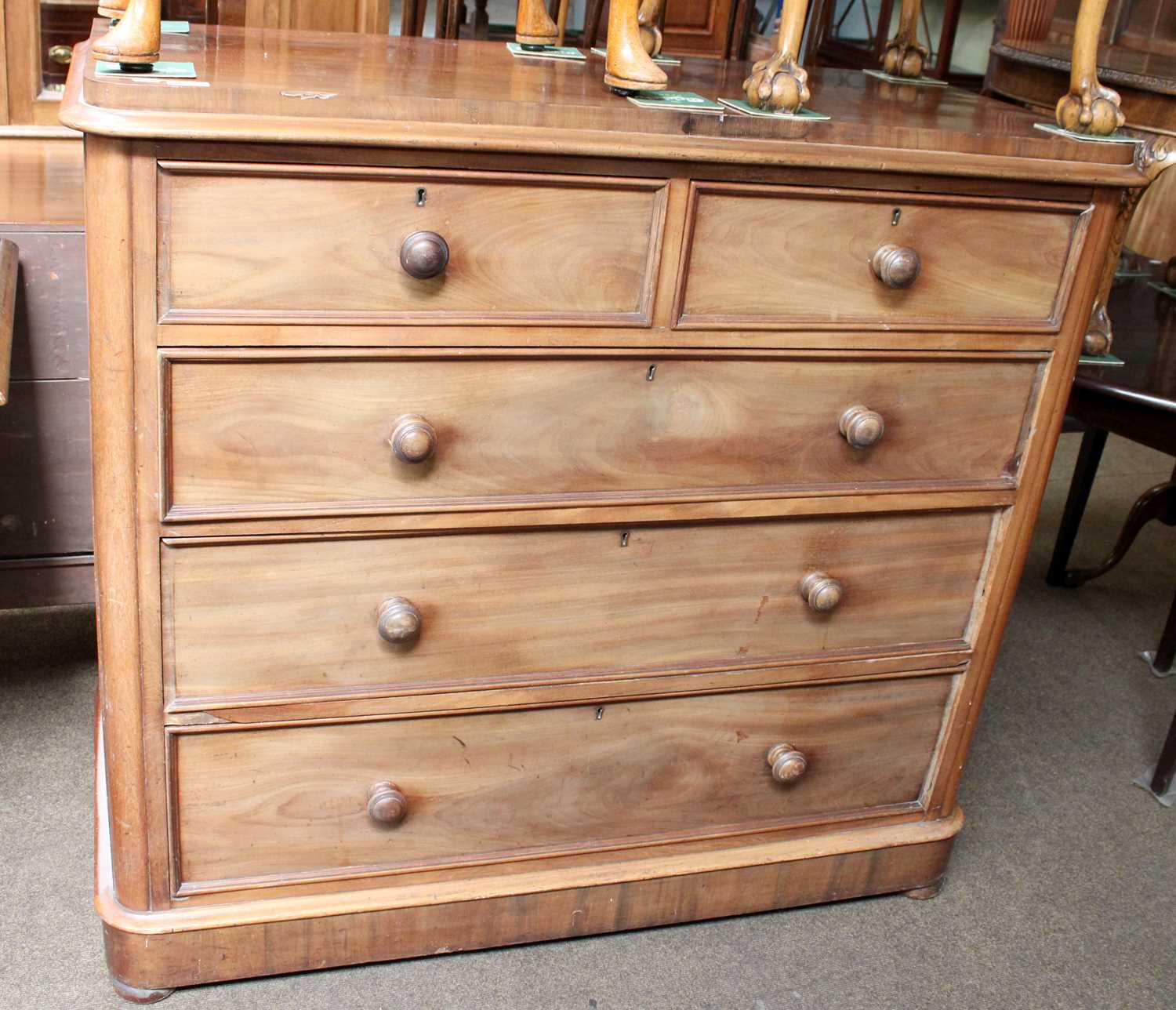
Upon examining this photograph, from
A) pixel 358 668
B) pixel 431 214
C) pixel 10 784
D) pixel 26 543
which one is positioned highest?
pixel 431 214

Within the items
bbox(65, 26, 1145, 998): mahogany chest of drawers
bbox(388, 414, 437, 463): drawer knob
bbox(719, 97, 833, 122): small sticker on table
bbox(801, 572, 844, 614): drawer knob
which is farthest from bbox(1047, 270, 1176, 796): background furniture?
bbox(388, 414, 437, 463): drawer knob

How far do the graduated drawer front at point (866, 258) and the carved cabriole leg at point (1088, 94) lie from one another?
4.5 inches

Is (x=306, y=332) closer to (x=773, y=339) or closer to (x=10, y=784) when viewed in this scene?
(x=773, y=339)

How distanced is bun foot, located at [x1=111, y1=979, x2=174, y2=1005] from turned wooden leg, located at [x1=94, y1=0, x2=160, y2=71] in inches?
44.2

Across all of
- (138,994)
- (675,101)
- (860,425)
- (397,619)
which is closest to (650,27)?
(675,101)

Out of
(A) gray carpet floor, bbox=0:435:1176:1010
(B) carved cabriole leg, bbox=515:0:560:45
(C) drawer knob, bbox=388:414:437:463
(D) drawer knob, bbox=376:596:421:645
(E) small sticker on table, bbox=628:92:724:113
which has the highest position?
(B) carved cabriole leg, bbox=515:0:560:45

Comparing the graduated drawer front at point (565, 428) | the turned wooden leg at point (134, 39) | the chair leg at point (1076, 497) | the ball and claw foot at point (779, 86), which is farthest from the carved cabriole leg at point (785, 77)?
the chair leg at point (1076, 497)

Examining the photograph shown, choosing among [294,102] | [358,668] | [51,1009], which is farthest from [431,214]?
[51,1009]

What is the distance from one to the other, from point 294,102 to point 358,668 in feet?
2.17

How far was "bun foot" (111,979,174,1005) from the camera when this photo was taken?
1.60 m

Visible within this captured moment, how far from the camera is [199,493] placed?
1.37m

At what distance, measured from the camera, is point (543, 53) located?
70.0 inches

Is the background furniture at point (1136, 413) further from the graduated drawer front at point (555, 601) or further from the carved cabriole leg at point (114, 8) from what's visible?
the carved cabriole leg at point (114, 8)

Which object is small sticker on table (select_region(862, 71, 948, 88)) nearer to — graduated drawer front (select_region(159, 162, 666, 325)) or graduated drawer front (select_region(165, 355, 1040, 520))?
graduated drawer front (select_region(165, 355, 1040, 520))
